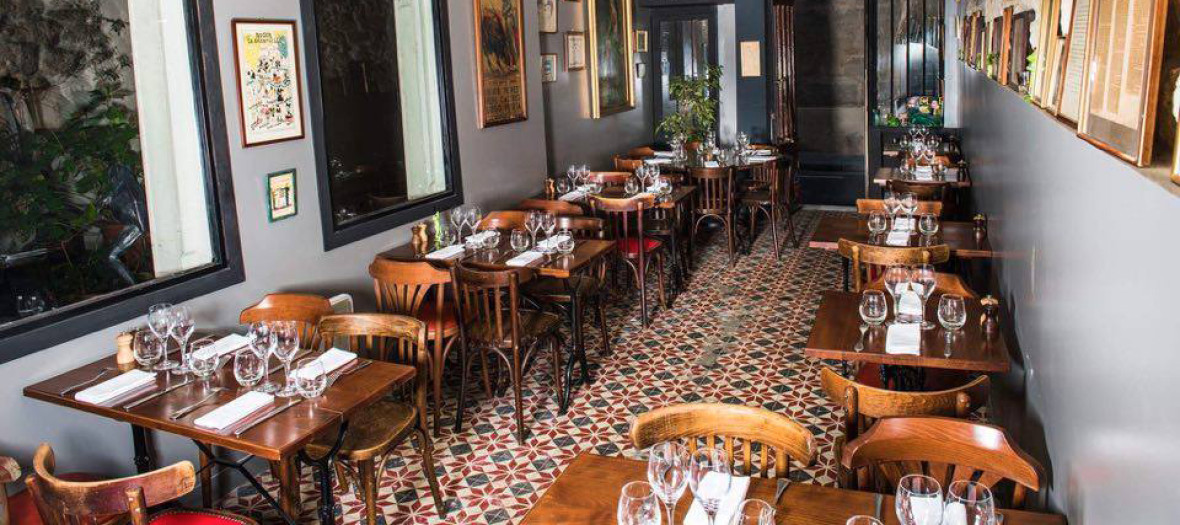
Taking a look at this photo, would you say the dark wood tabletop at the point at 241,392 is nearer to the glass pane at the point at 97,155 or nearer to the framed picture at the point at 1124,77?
the glass pane at the point at 97,155

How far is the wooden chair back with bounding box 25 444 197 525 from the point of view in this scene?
2.48 m

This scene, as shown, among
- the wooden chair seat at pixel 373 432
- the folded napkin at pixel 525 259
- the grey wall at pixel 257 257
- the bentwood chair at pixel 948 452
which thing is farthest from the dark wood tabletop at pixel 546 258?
the bentwood chair at pixel 948 452

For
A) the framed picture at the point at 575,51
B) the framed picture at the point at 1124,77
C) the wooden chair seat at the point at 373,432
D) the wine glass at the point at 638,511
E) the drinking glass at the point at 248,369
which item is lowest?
the wooden chair seat at the point at 373,432

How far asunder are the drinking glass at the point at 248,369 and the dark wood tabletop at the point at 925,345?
209cm

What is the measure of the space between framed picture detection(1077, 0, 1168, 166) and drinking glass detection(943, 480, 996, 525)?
2.56ft

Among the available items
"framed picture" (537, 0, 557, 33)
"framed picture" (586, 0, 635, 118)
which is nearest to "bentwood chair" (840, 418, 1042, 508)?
"framed picture" (537, 0, 557, 33)

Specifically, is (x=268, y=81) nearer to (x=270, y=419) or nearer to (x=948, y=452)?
(x=270, y=419)

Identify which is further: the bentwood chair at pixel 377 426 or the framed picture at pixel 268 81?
the framed picture at pixel 268 81

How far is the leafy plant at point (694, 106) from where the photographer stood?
1023 centimetres

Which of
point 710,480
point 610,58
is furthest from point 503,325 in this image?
point 610,58

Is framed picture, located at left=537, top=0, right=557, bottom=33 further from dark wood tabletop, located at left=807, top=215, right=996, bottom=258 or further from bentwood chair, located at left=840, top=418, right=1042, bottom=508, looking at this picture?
bentwood chair, located at left=840, top=418, right=1042, bottom=508

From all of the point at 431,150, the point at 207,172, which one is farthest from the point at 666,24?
the point at 207,172

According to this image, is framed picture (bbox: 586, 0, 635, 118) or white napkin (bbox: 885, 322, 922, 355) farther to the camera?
framed picture (bbox: 586, 0, 635, 118)

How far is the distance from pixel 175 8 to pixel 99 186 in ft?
2.83
